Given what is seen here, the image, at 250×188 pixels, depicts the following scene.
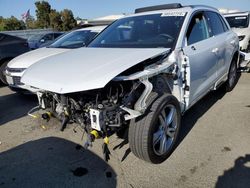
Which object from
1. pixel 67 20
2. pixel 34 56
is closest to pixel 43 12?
pixel 67 20

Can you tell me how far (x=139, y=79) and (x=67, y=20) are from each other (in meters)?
37.1

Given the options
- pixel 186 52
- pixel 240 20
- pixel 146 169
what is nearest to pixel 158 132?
pixel 146 169

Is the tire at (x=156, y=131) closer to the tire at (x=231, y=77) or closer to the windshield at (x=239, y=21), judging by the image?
the tire at (x=231, y=77)

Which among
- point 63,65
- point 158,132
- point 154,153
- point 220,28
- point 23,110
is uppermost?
point 220,28

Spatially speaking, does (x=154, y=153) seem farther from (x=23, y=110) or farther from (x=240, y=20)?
(x=240, y=20)

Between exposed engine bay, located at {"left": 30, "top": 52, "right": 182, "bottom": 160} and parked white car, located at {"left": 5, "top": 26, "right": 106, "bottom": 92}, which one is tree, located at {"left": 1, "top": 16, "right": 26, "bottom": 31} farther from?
exposed engine bay, located at {"left": 30, "top": 52, "right": 182, "bottom": 160}

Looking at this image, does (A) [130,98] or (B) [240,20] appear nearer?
(A) [130,98]

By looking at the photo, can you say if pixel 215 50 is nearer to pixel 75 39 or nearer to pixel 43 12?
pixel 75 39

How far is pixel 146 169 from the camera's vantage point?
293cm

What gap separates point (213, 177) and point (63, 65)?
207cm

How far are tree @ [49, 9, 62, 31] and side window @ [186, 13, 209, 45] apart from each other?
115 ft

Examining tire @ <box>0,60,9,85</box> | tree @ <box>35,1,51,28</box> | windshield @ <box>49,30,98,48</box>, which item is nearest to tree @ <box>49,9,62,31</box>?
tree @ <box>35,1,51,28</box>

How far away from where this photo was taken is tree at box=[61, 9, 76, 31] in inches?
1452

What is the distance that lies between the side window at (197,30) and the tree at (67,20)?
35249mm
